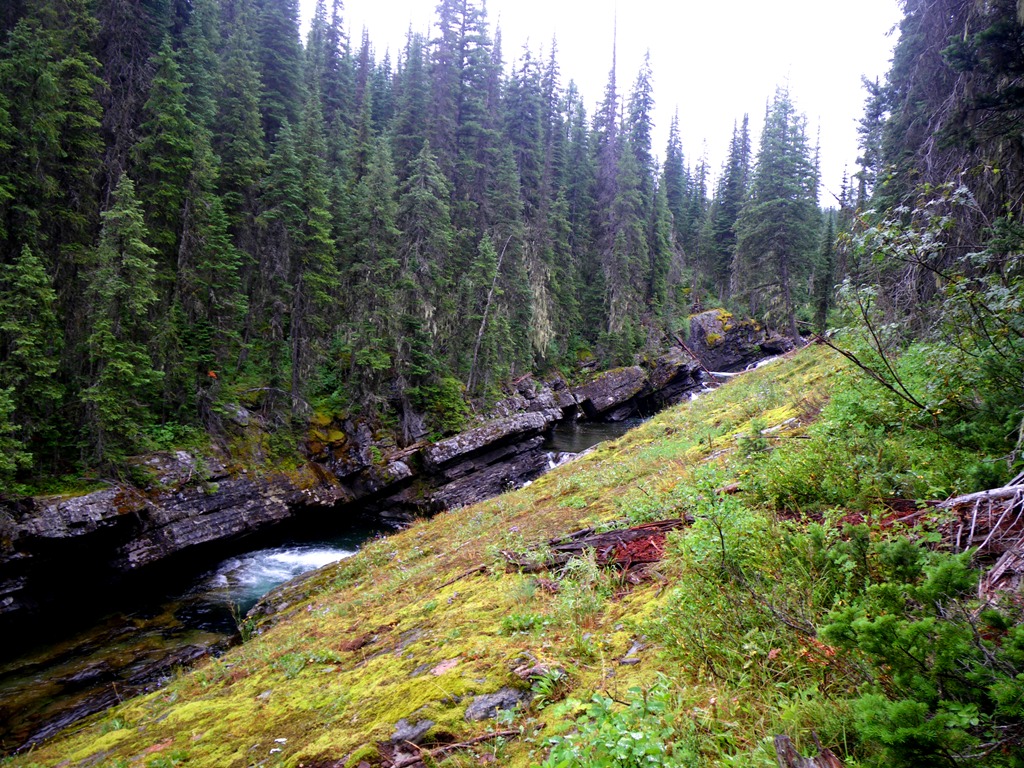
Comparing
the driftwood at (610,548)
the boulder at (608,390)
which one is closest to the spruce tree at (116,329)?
the driftwood at (610,548)

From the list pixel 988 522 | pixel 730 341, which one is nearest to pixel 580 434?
pixel 730 341

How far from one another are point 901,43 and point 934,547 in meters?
14.0

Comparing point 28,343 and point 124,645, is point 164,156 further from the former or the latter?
point 124,645

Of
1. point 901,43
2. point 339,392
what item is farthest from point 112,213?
point 901,43

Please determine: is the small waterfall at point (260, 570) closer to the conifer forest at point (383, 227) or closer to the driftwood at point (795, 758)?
the conifer forest at point (383, 227)

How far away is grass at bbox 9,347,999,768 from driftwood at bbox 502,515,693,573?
293 mm

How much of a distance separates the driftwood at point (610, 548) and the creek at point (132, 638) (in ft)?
22.7

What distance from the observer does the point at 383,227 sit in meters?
22.5

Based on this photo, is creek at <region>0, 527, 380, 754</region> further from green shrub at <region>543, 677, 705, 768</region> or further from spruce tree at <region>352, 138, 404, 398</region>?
spruce tree at <region>352, 138, 404, 398</region>

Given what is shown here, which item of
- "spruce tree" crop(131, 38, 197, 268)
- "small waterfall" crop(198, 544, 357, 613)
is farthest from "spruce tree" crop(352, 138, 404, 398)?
"small waterfall" crop(198, 544, 357, 613)

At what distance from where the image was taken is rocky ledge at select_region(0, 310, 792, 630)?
40.8 ft

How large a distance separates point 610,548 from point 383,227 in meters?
20.3

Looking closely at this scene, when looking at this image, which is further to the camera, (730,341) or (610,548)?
(730,341)

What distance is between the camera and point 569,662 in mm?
3645
